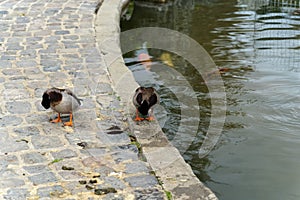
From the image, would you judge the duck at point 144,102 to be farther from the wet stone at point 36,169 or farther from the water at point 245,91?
the wet stone at point 36,169

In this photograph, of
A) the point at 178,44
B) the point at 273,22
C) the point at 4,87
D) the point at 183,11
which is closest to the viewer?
the point at 4,87

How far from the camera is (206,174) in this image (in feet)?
17.4

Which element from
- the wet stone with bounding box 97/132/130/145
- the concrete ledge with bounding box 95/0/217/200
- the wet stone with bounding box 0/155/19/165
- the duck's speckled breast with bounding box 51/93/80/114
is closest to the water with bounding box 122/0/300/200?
the concrete ledge with bounding box 95/0/217/200

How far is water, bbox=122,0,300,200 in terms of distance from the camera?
5.25 meters

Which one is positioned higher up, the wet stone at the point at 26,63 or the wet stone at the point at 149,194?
the wet stone at the point at 26,63

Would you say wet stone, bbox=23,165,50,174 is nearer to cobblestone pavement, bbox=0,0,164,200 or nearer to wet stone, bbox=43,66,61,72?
cobblestone pavement, bbox=0,0,164,200

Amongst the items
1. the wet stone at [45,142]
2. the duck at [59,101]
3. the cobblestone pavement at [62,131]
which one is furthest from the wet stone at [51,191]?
the duck at [59,101]

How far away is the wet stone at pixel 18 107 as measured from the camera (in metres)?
5.49

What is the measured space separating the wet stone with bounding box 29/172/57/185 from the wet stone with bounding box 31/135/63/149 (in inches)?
20.3

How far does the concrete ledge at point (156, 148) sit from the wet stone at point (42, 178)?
84cm

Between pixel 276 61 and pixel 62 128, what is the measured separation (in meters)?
4.56

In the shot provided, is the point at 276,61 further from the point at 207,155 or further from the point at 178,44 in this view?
the point at 207,155

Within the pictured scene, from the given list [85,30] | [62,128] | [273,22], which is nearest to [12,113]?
[62,128]

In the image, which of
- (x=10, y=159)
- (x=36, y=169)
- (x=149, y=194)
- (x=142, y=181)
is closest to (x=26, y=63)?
(x=10, y=159)
